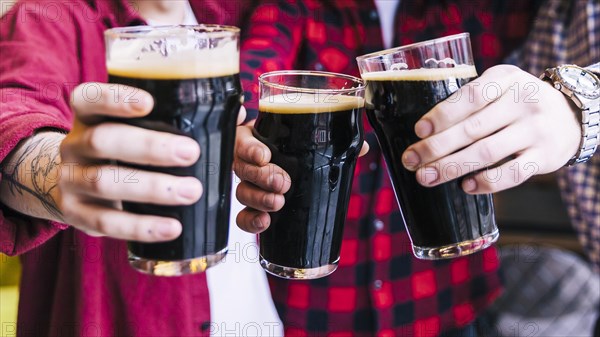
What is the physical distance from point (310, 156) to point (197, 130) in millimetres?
231

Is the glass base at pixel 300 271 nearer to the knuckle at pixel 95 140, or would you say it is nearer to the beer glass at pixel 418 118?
the beer glass at pixel 418 118

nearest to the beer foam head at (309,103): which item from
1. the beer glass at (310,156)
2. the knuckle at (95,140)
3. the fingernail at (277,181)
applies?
the beer glass at (310,156)

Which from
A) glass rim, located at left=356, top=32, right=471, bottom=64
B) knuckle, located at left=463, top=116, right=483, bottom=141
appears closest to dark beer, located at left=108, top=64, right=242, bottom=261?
glass rim, located at left=356, top=32, right=471, bottom=64

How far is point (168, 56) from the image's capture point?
765mm

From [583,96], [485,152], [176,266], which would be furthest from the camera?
[583,96]

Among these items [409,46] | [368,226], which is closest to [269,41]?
[368,226]

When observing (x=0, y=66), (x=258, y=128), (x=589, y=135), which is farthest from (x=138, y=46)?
(x=589, y=135)

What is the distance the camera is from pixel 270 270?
1046 mm

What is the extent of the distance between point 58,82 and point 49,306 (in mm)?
583

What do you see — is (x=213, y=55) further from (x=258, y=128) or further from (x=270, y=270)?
(x=270, y=270)

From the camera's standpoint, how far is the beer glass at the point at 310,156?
3.07ft

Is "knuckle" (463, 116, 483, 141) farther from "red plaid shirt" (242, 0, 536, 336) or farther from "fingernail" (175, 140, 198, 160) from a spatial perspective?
"red plaid shirt" (242, 0, 536, 336)

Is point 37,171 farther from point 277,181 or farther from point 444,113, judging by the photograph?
point 444,113

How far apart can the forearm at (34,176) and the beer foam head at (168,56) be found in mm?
235
